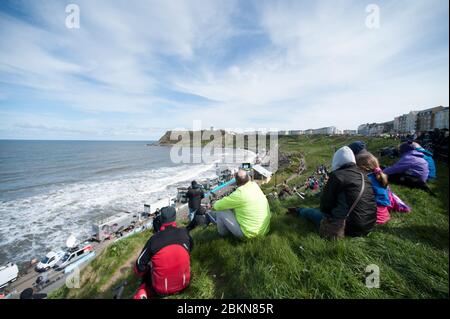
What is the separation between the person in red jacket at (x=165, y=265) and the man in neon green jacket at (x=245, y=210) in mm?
1081

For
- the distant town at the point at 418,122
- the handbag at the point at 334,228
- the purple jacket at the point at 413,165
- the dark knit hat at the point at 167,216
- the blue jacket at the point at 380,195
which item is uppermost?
the distant town at the point at 418,122

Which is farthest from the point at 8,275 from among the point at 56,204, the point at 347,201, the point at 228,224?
the point at 347,201

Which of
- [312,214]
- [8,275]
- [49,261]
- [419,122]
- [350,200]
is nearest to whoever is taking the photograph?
[350,200]

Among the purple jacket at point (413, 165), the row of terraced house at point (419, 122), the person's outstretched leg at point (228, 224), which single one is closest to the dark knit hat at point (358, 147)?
the purple jacket at point (413, 165)

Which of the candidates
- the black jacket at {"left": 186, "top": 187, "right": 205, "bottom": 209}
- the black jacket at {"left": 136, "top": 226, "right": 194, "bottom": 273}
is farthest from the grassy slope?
the black jacket at {"left": 186, "top": 187, "right": 205, "bottom": 209}

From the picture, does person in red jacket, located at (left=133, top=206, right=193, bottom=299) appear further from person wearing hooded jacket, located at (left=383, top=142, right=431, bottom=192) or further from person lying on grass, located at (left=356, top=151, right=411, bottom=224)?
person wearing hooded jacket, located at (left=383, top=142, right=431, bottom=192)

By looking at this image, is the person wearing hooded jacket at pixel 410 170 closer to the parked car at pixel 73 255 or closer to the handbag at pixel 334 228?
the handbag at pixel 334 228

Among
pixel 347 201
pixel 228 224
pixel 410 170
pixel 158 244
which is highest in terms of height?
pixel 410 170

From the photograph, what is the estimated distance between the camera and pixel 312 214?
4.39 metres

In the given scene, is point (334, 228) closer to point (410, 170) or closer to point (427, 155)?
point (410, 170)

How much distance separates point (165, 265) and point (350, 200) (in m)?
3.17

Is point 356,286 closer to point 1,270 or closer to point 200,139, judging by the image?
point 1,270

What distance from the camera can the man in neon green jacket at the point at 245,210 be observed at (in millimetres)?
3705
